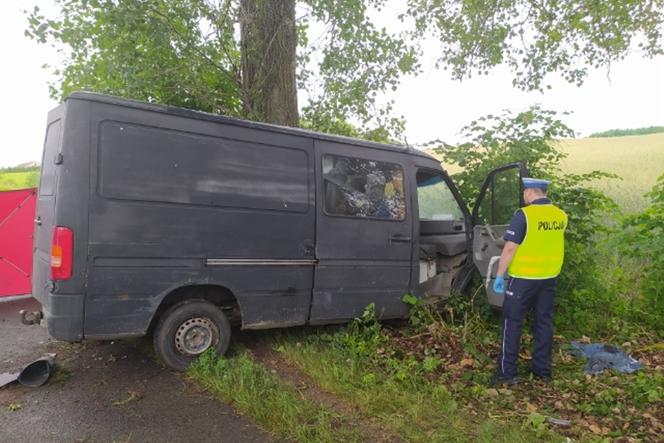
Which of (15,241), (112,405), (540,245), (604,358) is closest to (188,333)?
(112,405)

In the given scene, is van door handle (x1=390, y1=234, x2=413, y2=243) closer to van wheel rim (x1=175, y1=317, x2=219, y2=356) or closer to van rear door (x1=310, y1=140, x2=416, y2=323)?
van rear door (x1=310, y1=140, x2=416, y2=323)

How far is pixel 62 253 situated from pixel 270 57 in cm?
431

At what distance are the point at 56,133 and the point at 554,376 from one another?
4.76 meters

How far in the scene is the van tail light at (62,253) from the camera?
328cm

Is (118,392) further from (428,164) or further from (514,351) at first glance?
(428,164)

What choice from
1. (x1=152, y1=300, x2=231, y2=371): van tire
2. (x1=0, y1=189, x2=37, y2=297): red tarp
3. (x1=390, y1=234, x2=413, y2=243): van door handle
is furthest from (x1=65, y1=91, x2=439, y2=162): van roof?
(x1=0, y1=189, x2=37, y2=297): red tarp

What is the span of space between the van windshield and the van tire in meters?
2.57

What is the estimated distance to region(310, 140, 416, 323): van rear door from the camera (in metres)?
4.46

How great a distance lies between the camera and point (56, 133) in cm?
367

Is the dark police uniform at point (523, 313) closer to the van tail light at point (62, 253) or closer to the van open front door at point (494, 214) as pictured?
the van open front door at point (494, 214)

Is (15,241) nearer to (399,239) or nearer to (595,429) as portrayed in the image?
(399,239)

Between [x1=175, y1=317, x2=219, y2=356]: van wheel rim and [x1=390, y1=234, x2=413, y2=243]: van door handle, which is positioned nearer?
[x1=175, y1=317, x2=219, y2=356]: van wheel rim

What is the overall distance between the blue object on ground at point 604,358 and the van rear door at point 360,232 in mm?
1797

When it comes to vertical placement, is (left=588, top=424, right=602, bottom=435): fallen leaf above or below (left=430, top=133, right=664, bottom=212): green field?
below
